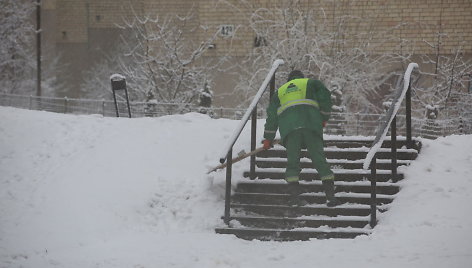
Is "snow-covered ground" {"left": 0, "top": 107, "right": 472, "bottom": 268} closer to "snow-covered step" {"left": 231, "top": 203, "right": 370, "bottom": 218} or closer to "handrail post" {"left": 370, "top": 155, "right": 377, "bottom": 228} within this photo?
"handrail post" {"left": 370, "top": 155, "right": 377, "bottom": 228}

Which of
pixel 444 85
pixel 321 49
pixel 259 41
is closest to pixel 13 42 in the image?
pixel 259 41

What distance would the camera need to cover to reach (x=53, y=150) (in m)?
10.2

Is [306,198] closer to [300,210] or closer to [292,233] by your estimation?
[300,210]

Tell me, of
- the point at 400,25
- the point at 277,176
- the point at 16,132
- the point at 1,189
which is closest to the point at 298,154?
the point at 277,176

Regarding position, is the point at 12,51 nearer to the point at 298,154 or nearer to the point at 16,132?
the point at 16,132

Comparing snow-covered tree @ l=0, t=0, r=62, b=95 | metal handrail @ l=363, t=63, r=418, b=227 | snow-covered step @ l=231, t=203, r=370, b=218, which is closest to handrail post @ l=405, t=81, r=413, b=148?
metal handrail @ l=363, t=63, r=418, b=227

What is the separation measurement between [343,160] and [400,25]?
1040 cm

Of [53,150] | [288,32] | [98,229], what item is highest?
[288,32]

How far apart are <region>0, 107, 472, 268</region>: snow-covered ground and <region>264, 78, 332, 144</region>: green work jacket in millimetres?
1291

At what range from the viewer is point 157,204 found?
858 cm

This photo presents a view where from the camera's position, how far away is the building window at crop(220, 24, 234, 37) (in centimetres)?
2036

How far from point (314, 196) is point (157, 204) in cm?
213

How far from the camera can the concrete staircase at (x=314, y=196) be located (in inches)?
306

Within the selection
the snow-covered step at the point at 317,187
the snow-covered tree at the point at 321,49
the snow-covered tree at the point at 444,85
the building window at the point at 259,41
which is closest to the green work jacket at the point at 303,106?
the snow-covered step at the point at 317,187
